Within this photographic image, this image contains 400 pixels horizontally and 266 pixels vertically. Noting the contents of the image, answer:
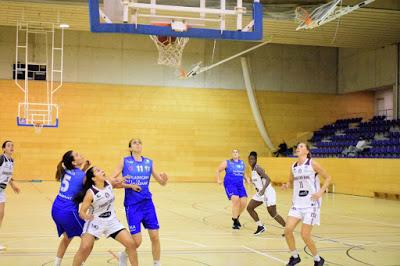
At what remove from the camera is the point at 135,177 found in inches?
284

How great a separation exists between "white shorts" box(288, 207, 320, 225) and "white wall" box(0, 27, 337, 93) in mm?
22852

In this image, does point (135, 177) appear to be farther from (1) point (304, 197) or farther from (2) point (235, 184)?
(2) point (235, 184)

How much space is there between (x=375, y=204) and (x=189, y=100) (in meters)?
14.0

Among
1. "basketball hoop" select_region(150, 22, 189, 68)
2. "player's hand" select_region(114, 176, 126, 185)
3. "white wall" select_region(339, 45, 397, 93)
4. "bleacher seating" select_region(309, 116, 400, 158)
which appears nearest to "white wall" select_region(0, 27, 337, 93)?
"white wall" select_region(339, 45, 397, 93)

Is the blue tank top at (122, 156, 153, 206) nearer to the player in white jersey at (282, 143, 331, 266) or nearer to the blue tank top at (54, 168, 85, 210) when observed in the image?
the blue tank top at (54, 168, 85, 210)

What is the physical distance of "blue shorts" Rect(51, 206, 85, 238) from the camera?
6.83 metres

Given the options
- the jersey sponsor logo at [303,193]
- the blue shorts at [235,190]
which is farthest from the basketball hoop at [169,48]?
the jersey sponsor logo at [303,193]

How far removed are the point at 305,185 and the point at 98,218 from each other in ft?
9.66

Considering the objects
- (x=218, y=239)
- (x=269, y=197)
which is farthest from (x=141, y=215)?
(x=269, y=197)

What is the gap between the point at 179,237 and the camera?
10.5m

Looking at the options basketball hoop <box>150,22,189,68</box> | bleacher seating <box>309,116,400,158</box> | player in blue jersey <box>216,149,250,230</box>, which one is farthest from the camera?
bleacher seating <box>309,116,400,158</box>

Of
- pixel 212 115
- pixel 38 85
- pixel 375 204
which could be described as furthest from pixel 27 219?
pixel 212 115

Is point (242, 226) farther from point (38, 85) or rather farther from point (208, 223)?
point (38, 85)

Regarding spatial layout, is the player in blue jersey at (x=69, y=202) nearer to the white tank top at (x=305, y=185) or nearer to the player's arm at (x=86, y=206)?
the player's arm at (x=86, y=206)
